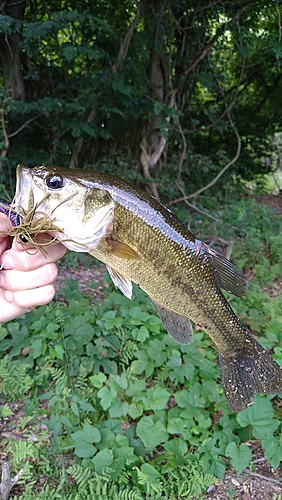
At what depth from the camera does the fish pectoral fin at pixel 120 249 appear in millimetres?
1550

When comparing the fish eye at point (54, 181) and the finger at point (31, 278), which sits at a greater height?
the fish eye at point (54, 181)

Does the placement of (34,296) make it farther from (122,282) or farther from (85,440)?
(85,440)

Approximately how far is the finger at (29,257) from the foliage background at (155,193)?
1638 millimetres

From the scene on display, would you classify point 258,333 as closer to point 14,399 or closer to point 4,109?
point 14,399

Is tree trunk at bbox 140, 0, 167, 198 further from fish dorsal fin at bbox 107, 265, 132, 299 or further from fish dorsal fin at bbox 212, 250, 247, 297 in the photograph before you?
fish dorsal fin at bbox 107, 265, 132, 299

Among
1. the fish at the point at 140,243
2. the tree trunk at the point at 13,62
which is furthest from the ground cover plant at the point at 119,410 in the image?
the tree trunk at the point at 13,62

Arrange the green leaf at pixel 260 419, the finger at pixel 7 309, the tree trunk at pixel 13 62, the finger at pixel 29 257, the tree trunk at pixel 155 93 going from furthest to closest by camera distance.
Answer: the tree trunk at pixel 155 93 < the tree trunk at pixel 13 62 < the green leaf at pixel 260 419 < the finger at pixel 7 309 < the finger at pixel 29 257

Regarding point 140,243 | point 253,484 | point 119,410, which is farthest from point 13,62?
point 253,484

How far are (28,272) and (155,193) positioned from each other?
5514mm

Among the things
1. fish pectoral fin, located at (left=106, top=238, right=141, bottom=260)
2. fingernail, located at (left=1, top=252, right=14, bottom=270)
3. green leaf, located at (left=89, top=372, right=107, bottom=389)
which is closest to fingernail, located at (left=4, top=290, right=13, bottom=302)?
fingernail, located at (left=1, top=252, right=14, bottom=270)

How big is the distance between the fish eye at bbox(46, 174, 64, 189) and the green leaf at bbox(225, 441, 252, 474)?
2316 millimetres

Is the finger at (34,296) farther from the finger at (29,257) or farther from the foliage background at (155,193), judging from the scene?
the foliage background at (155,193)

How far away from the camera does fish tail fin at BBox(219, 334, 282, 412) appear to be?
2051mm

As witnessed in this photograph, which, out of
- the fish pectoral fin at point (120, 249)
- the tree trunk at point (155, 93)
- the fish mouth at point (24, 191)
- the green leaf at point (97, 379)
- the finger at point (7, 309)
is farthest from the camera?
the tree trunk at point (155, 93)
